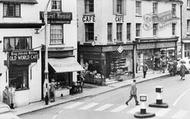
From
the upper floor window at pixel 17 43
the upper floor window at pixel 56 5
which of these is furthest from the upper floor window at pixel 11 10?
the upper floor window at pixel 56 5

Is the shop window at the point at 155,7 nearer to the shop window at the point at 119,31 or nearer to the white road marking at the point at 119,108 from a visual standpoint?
the shop window at the point at 119,31

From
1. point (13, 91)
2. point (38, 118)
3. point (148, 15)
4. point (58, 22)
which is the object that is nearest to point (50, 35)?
point (58, 22)

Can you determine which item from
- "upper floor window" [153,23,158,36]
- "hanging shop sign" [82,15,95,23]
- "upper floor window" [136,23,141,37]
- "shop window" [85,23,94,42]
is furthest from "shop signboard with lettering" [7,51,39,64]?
"upper floor window" [153,23,158,36]

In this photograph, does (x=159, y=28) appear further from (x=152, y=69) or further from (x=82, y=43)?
(x=82, y=43)

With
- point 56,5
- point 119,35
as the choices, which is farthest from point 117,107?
point 119,35

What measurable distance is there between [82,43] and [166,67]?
1221 cm

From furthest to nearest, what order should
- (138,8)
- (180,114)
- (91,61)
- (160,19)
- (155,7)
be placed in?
(160,19)
(155,7)
(138,8)
(91,61)
(180,114)

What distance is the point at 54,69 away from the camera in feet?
109

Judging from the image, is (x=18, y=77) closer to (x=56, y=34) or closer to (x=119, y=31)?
(x=56, y=34)

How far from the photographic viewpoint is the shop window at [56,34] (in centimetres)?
3462

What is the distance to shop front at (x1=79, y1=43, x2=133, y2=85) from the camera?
40.4m

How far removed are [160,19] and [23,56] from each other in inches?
889

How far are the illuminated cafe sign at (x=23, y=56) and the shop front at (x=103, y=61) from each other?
9486mm

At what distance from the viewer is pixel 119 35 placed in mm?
42625
